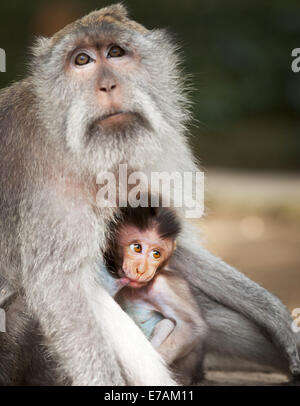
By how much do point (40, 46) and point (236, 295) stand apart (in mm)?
1798

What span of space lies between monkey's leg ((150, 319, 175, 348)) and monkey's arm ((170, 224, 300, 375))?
44 centimetres

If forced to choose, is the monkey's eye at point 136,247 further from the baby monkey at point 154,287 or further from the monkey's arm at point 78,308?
the monkey's arm at point 78,308

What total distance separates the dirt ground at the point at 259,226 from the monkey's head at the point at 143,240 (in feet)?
6.97

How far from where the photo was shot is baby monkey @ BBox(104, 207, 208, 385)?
406cm

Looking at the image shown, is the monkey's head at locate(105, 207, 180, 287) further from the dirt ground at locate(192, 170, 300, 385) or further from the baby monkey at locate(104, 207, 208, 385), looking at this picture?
the dirt ground at locate(192, 170, 300, 385)

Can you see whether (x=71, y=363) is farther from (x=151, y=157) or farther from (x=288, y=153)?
(x=288, y=153)

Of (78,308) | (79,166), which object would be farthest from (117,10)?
(78,308)

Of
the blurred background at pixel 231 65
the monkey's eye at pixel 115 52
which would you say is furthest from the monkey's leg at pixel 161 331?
the blurred background at pixel 231 65

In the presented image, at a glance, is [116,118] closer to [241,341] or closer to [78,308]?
[78,308]

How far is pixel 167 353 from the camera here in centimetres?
400

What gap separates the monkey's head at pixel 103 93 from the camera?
367 centimetres

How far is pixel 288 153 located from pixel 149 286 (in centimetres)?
836

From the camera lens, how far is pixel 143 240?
4129 mm
